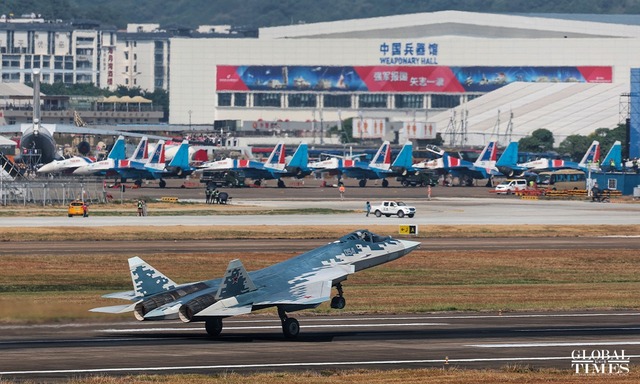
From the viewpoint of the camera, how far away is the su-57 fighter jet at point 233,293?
37.6 meters

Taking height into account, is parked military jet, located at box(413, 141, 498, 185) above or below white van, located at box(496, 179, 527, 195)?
above

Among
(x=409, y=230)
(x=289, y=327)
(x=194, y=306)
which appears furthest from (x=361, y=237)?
(x=409, y=230)

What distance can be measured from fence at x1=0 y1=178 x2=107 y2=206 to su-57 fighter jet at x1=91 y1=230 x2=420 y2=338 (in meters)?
70.2

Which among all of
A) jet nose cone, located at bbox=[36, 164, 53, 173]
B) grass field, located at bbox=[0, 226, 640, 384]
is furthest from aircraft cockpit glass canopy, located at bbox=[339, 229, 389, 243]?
jet nose cone, located at bbox=[36, 164, 53, 173]

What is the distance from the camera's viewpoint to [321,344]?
129 ft

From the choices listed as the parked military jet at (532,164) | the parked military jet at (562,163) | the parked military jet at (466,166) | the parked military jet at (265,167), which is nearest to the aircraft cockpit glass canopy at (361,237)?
the parked military jet at (265,167)

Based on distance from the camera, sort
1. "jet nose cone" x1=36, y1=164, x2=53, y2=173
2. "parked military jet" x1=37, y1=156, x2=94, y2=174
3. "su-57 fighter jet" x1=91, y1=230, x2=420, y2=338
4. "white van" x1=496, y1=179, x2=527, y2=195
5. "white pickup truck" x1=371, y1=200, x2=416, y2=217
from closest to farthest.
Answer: "su-57 fighter jet" x1=91, y1=230, x2=420, y2=338 < "white pickup truck" x1=371, y1=200, x2=416, y2=217 < "white van" x1=496, y1=179, x2=527, y2=195 < "jet nose cone" x1=36, y1=164, x2=53, y2=173 < "parked military jet" x1=37, y1=156, x2=94, y2=174

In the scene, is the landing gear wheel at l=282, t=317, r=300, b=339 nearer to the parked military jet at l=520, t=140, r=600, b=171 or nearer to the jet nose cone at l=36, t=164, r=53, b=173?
the jet nose cone at l=36, t=164, r=53, b=173

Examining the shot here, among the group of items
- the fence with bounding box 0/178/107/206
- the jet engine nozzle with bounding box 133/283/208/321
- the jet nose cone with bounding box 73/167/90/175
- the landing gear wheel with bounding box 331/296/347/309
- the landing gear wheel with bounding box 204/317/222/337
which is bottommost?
the landing gear wheel with bounding box 204/317/222/337

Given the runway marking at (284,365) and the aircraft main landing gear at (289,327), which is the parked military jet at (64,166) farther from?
the runway marking at (284,365)

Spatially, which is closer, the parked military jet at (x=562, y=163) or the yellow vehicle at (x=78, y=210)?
the yellow vehicle at (x=78, y=210)

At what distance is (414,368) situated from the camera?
34.7 meters

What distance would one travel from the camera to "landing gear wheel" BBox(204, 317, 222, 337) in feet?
131

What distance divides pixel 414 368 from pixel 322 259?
775 cm
